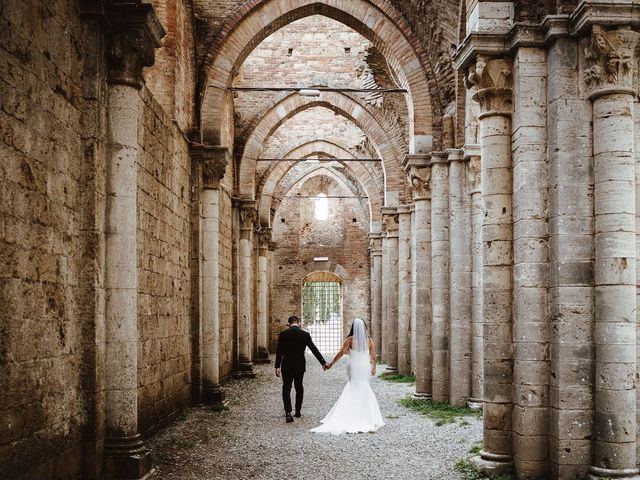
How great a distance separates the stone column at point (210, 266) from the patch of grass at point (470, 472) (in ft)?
20.9

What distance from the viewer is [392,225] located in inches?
864

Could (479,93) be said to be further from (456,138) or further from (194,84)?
(194,84)

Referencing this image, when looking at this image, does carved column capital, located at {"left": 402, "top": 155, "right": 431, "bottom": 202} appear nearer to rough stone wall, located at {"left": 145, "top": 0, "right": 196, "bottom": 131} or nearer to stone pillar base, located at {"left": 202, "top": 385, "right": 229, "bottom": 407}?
rough stone wall, located at {"left": 145, "top": 0, "right": 196, "bottom": 131}

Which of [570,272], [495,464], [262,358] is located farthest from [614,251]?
[262,358]

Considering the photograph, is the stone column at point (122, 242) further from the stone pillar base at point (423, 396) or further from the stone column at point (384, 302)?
the stone column at point (384, 302)

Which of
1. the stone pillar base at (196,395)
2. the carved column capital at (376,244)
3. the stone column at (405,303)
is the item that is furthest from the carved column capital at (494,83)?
the carved column capital at (376,244)

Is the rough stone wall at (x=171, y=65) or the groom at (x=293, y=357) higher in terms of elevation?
the rough stone wall at (x=171, y=65)

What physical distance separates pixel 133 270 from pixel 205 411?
5577 mm

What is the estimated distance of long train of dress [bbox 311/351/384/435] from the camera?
10750 mm

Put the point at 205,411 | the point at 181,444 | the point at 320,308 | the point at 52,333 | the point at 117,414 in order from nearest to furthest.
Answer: the point at 52,333 → the point at 117,414 → the point at 181,444 → the point at 205,411 → the point at 320,308

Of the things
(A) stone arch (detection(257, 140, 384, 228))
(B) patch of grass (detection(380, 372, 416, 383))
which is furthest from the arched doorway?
(B) patch of grass (detection(380, 372, 416, 383))

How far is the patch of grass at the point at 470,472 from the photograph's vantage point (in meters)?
7.12

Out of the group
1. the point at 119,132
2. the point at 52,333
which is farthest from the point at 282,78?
the point at 52,333

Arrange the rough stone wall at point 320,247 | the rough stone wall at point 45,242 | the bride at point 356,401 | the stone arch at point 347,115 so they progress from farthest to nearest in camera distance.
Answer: the rough stone wall at point 320,247 → the stone arch at point 347,115 → the bride at point 356,401 → the rough stone wall at point 45,242
